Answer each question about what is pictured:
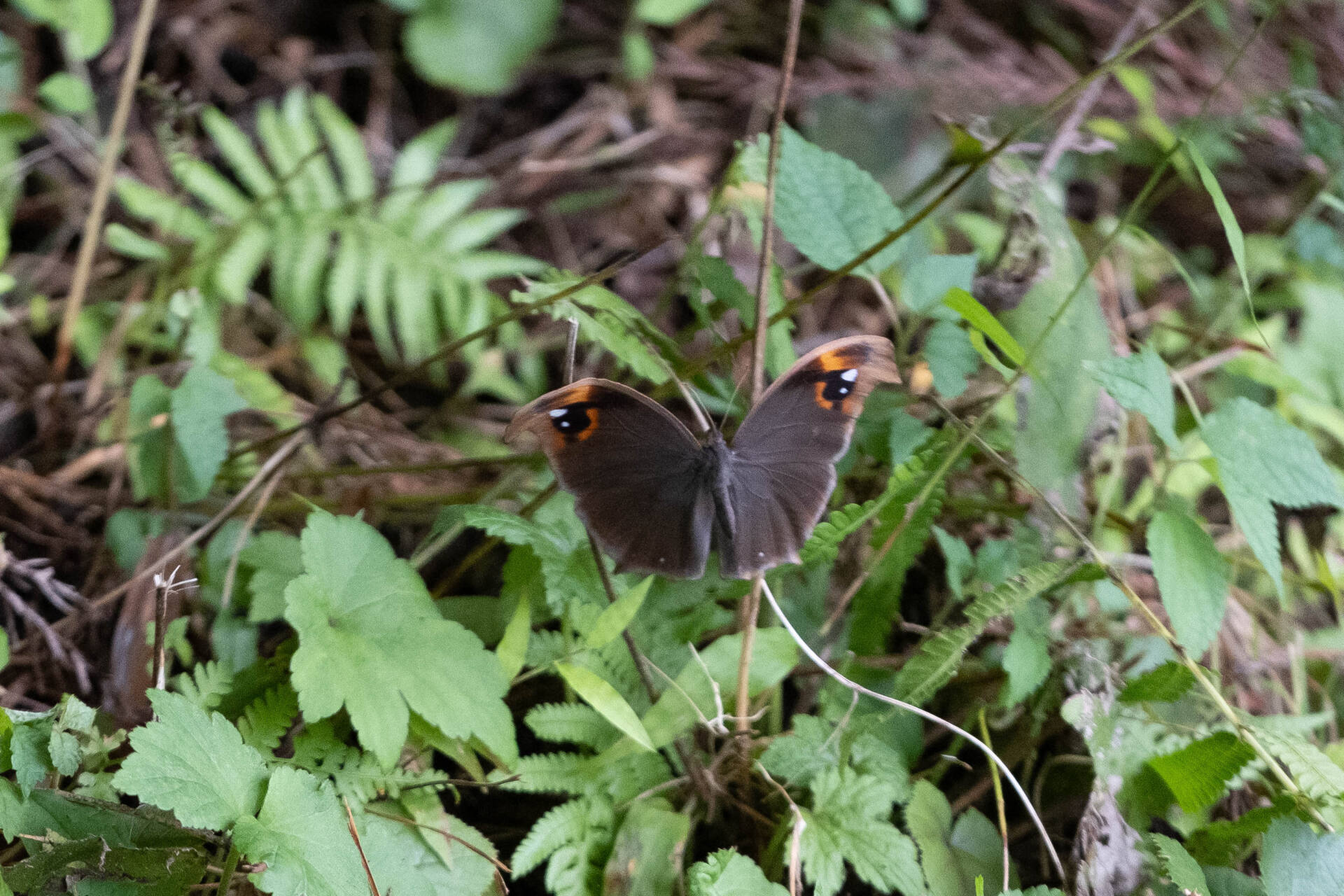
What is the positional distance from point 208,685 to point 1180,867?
146 cm

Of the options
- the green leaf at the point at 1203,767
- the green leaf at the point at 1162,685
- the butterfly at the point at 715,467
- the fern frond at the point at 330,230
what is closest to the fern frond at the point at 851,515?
the butterfly at the point at 715,467

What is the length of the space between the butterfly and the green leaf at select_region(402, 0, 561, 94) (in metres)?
1.99

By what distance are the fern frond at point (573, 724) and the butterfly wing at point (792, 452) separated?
332mm

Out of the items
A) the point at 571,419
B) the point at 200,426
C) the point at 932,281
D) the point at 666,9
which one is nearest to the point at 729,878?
the point at 571,419

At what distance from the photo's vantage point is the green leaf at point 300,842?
109 cm

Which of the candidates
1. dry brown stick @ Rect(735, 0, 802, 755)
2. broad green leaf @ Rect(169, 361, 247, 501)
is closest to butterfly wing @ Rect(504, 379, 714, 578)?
dry brown stick @ Rect(735, 0, 802, 755)

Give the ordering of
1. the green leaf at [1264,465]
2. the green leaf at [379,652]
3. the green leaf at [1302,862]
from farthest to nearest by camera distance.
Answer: the green leaf at [1264,465] < the green leaf at [1302,862] < the green leaf at [379,652]

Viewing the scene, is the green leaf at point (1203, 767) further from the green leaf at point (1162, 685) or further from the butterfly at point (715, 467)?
the butterfly at point (715, 467)

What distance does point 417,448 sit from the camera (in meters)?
2.28

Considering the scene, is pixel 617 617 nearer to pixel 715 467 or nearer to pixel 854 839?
pixel 715 467

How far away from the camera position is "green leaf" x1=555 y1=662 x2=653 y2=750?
1314 mm

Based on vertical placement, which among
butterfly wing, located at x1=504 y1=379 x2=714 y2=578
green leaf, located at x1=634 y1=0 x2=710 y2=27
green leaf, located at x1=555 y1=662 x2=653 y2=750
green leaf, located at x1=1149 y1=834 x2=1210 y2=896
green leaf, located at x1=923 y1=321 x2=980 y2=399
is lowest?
green leaf, located at x1=1149 y1=834 x2=1210 y2=896

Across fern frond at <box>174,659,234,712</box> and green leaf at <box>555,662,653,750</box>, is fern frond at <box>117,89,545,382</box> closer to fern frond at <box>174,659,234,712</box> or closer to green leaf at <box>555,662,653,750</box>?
fern frond at <box>174,659,234,712</box>

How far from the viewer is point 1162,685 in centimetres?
141
